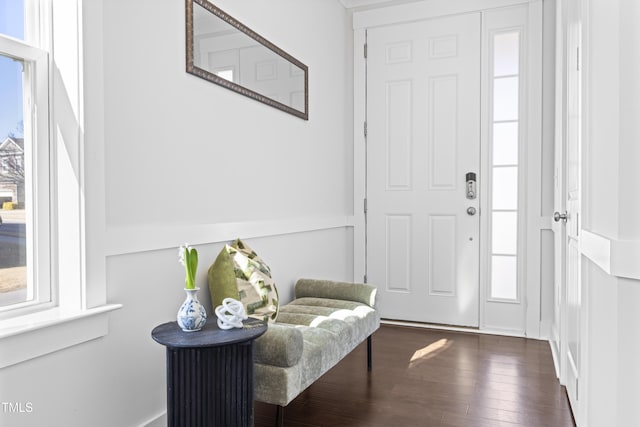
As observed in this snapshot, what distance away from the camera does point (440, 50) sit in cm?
384

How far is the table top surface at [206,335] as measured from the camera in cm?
159

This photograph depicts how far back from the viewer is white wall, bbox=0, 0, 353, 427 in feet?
5.37

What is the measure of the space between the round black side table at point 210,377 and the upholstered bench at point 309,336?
14 centimetres

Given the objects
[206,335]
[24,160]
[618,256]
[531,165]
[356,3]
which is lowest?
[206,335]

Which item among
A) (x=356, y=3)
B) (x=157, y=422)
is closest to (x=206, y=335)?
(x=157, y=422)

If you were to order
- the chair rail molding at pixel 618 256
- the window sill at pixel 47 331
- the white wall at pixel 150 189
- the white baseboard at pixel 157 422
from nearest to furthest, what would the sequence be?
the chair rail molding at pixel 618 256
the window sill at pixel 47 331
the white wall at pixel 150 189
the white baseboard at pixel 157 422

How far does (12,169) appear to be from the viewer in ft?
5.04

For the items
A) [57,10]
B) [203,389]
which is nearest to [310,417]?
[203,389]

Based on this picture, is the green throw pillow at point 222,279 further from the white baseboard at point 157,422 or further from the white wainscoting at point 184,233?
the white baseboard at point 157,422

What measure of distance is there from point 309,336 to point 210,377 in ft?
1.95

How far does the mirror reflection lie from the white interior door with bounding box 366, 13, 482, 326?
106cm

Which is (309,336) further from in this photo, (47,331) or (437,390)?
(47,331)

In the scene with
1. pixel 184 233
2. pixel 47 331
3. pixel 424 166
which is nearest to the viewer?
pixel 47 331

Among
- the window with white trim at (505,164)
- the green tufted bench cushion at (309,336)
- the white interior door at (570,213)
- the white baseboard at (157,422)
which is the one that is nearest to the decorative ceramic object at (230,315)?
the green tufted bench cushion at (309,336)
